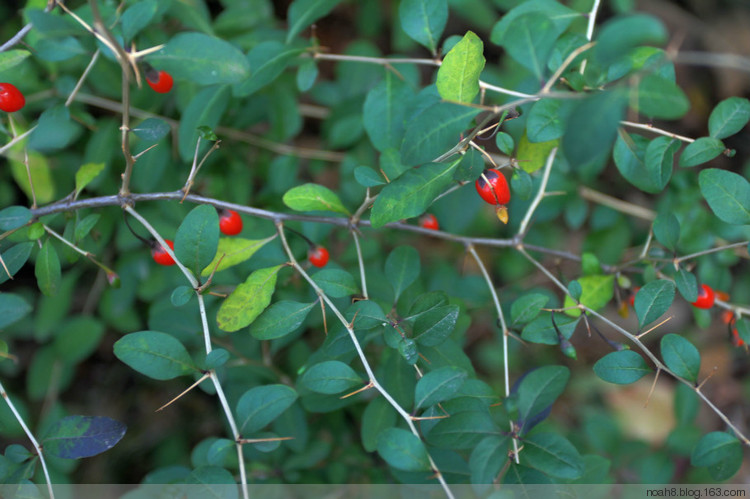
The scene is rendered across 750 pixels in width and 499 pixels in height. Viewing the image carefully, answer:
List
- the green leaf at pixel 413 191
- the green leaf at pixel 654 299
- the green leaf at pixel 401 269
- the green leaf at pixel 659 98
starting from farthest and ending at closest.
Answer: the green leaf at pixel 401 269 → the green leaf at pixel 654 299 → the green leaf at pixel 413 191 → the green leaf at pixel 659 98

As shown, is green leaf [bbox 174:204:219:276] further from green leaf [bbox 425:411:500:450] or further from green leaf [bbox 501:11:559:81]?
green leaf [bbox 501:11:559:81]

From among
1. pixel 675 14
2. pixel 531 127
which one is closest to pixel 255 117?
pixel 531 127

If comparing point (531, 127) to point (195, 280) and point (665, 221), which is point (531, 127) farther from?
point (195, 280)

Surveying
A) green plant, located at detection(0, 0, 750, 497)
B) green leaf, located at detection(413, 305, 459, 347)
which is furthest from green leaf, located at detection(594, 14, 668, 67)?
green leaf, located at detection(413, 305, 459, 347)

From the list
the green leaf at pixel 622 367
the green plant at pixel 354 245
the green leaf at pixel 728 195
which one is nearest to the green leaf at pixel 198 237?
the green plant at pixel 354 245

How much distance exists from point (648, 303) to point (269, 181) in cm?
186

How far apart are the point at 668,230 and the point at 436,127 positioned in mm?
1066

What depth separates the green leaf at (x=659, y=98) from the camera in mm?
1278

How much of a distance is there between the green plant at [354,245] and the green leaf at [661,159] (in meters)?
0.01

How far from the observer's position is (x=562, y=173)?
112 inches

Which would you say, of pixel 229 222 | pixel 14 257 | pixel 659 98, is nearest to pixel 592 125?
pixel 659 98

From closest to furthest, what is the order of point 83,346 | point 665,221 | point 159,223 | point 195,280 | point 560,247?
point 195,280 < point 665,221 < point 159,223 < point 83,346 < point 560,247

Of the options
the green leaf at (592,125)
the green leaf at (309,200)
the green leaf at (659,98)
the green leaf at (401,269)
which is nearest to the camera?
the green leaf at (592,125)

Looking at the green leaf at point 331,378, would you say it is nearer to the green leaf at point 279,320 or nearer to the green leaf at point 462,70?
the green leaf at point 279,320
